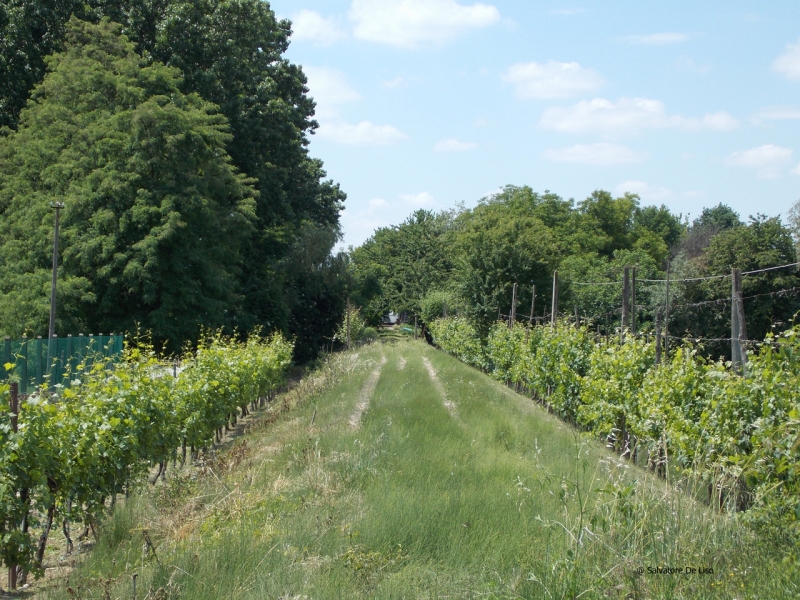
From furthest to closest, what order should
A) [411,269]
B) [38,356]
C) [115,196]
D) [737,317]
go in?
[411,269], [115,196], [38,356], [737,317]

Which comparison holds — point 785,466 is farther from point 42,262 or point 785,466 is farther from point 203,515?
point 42,262

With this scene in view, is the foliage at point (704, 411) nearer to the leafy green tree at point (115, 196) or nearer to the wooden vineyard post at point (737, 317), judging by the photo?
the wooden vineyard post at point (737, 317)

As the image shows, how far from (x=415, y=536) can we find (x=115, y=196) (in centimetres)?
2344

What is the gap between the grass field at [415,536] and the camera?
521 cm

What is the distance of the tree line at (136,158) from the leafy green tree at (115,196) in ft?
0.18

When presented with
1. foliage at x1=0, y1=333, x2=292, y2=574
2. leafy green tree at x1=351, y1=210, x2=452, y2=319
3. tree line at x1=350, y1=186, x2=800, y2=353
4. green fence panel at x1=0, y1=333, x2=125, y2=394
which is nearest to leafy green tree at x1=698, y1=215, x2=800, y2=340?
tree line at x1=350, y1=186, x2=800, y2=353

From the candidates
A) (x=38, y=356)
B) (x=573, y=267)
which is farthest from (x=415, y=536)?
(x=573, y=267)

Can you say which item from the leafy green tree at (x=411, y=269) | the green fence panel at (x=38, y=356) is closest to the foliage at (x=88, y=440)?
the green fence panel at (x=38, y=356)

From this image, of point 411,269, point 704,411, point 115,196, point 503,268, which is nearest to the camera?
point 704,411

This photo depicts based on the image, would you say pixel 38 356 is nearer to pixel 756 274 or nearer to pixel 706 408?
pixel 706 408

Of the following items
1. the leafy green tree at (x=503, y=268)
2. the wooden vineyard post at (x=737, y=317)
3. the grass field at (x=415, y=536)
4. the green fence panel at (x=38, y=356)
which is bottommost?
the grass field at (x=415, y=536)

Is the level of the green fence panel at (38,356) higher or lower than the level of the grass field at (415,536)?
higher

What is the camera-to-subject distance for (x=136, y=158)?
87.9 ft

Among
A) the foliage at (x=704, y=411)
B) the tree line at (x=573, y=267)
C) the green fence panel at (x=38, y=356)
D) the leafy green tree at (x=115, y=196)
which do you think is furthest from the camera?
the tree line at (x=573, y=267)
